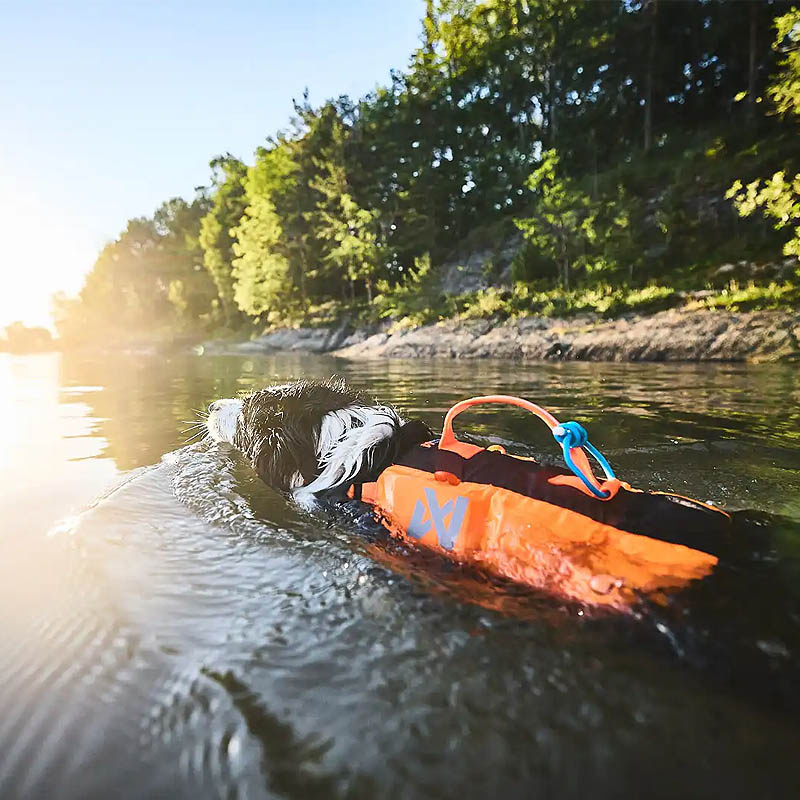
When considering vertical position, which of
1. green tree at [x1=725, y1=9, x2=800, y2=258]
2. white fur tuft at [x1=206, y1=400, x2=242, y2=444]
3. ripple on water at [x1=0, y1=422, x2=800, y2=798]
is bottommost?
ripple on water at [x1=0, y1=422, x2=800, y2=798]

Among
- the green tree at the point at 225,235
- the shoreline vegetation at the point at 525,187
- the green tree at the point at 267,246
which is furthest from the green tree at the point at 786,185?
the green tree at the point at 225,235

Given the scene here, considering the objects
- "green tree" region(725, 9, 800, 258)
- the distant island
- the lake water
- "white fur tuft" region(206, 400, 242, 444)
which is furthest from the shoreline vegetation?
the distant island

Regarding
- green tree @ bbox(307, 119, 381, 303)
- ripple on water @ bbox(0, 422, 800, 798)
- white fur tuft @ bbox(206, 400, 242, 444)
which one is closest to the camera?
ripple on water @ bbox(0, 422, 800, 798)

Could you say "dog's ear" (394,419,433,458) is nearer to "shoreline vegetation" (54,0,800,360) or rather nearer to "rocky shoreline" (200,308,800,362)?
"rocky shoreline" (200,308,800,362)

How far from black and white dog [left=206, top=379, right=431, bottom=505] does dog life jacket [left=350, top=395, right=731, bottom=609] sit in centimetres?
38

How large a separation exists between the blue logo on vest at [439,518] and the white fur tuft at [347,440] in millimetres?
529

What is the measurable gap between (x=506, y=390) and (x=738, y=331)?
24.5 feet

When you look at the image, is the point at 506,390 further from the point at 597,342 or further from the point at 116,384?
the point at 116,384

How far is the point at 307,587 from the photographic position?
2189 millimetres

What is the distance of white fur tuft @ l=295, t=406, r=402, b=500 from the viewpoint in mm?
2865

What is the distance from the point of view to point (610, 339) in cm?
1383

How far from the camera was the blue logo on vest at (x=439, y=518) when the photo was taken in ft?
7.37

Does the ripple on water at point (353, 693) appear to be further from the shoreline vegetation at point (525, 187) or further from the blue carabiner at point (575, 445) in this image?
the shoreline vegetation at point (525, 187)

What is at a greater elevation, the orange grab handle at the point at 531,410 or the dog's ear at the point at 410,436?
the orange grab handle at the point at 531,410
